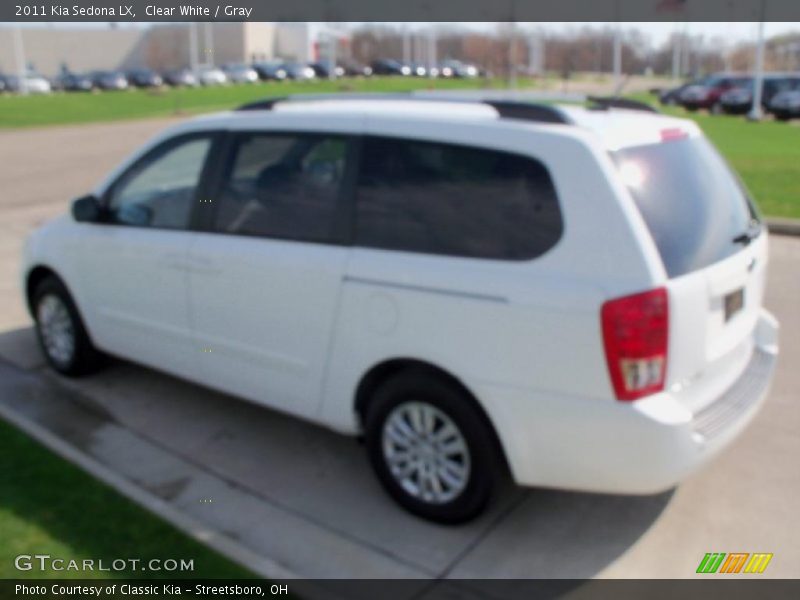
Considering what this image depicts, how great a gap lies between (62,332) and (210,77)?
195 ft

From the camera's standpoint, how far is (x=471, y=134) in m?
3.63

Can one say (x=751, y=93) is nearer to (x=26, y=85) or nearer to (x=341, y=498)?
(x=341, y=498)

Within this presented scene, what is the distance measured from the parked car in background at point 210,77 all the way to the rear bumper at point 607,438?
6061cm

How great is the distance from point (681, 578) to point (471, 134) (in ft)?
6.92

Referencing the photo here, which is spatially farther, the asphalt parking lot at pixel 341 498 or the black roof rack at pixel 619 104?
the black roof rack at pixel 619 104

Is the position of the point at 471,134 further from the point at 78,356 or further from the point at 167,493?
the point at 78,356

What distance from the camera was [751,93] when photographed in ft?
104

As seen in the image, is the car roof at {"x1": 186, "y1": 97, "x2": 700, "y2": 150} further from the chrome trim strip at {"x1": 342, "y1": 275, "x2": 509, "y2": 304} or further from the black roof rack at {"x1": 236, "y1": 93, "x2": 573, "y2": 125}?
the chrome trim strip at {"x1": 342, "y1": 275, "x2": 509, "y2": 304}

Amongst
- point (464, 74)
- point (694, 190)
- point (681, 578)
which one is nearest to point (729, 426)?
point (681, 578)

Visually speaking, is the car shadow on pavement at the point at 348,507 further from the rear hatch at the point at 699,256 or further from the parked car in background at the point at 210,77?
the parked car in background at the point at 210,77

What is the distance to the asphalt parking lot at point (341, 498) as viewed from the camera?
3.61 metres

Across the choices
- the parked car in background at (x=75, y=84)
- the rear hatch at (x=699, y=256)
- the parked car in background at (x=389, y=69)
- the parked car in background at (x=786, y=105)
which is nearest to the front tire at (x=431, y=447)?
the rear hatch at (x=699, y=256)

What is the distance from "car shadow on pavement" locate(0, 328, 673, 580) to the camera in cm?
362

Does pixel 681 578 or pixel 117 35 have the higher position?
pixel 117 35
